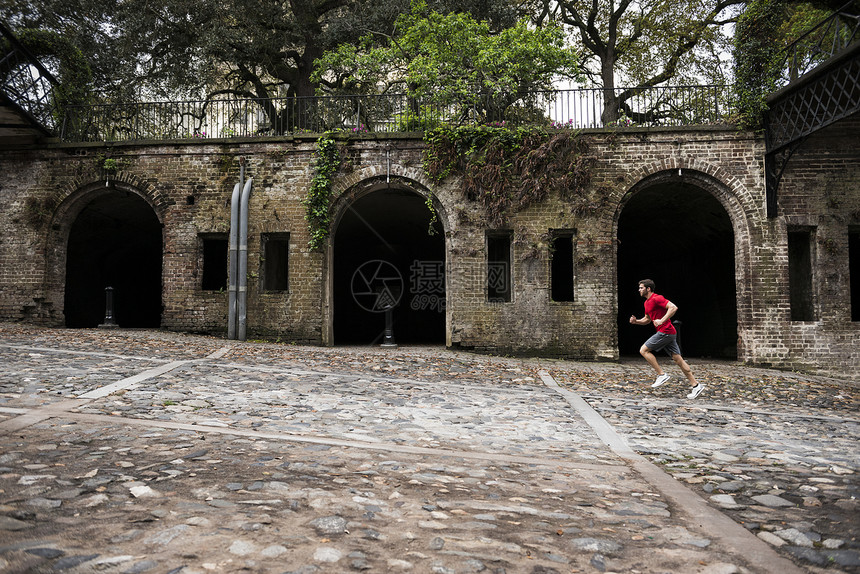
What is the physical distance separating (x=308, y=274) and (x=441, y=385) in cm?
664

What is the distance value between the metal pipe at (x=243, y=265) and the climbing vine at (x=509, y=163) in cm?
486

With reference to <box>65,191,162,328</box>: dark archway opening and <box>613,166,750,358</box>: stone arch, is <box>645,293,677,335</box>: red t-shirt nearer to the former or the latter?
<box>613,166,750,358</box>: stone arch

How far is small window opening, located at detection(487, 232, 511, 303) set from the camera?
574 inches

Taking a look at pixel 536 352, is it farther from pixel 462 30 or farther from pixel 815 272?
pixel 462 30

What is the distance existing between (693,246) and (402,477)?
16338 millimetres

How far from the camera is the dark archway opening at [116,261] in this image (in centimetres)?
1666

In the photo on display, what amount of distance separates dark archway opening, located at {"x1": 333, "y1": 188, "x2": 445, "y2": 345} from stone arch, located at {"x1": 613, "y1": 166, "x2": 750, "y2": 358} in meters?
6.87

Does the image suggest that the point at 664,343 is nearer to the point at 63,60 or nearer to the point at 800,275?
the point at 800,275

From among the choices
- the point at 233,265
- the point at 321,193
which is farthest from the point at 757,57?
the point at 233,265

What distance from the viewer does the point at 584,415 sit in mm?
6867

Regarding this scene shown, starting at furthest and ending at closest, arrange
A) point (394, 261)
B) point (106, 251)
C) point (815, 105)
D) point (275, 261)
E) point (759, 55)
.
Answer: point (394, 261) → point (106, 251) → point (275, 261) → point (759, 55) → point (815, 105)

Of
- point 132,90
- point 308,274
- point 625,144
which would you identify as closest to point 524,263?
point 625,144

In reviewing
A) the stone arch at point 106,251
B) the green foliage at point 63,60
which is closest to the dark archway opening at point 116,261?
the stone arch at point 106,251

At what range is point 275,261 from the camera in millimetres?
15156
